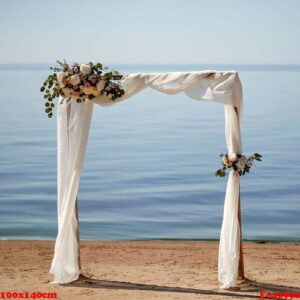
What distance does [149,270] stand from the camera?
31.4ft

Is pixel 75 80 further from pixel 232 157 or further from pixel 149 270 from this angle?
pixel 149 270

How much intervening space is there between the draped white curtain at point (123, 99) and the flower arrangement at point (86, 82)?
91mm

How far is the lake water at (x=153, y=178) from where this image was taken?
13.5 m

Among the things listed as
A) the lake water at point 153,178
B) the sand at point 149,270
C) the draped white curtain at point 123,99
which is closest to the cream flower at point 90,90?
the draped white curtain at point 123,99

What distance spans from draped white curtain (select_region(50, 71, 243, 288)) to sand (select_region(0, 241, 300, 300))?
0.23 m

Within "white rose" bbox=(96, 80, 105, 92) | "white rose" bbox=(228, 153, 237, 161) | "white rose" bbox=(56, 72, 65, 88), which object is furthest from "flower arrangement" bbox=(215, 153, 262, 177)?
"white rose" bbox=(56, 72, 65, 88)

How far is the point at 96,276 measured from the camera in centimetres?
928

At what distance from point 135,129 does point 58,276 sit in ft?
61.3

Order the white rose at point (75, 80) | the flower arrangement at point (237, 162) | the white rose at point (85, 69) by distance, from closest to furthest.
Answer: the flower arrangement at point (237, 162), the white rose at point (75, 80), the white rose at point (85, 69)

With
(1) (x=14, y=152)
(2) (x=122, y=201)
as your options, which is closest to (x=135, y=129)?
(1) (x=14, y=152)

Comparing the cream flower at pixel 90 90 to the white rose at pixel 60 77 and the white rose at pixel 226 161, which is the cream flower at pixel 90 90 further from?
the white rose at pixel 226 161

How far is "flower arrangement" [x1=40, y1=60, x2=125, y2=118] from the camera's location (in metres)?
8.83

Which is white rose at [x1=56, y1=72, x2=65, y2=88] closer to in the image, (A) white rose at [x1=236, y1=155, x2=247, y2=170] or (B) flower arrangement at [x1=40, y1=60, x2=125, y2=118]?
(B) flower arrangement at [x1=40, y1=60, x2=125, y2=118]

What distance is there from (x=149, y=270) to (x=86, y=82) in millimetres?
2217
